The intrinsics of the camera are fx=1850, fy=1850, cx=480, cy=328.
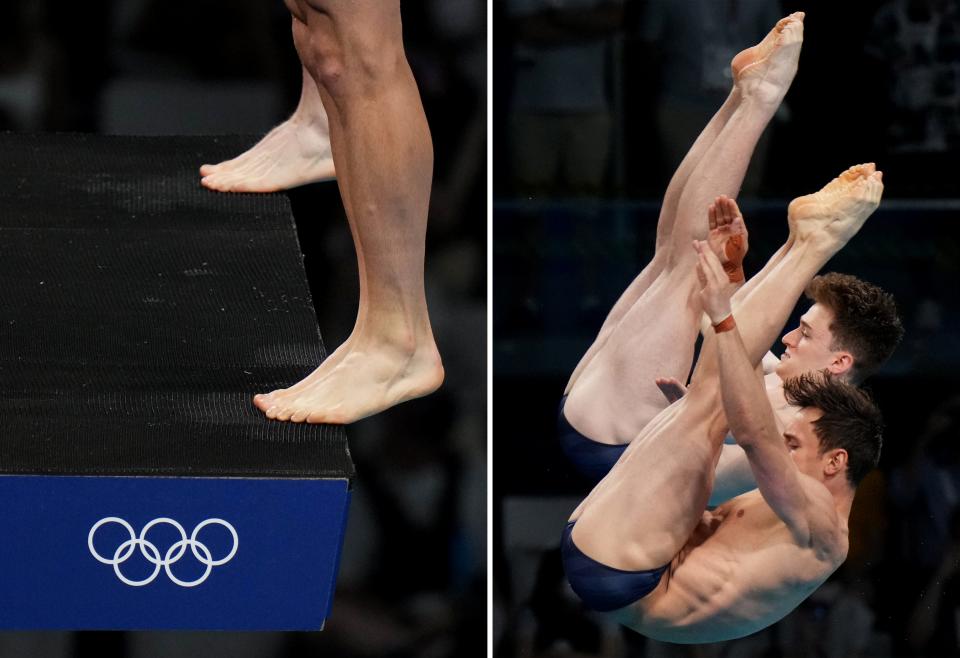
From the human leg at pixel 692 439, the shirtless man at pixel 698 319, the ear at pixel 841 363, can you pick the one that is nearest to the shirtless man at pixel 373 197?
the human leg at pixel 692 439

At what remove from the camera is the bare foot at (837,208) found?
3736mm

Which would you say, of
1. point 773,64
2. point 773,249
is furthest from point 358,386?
point 773,249

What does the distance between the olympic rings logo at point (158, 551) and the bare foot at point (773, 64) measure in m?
1.67

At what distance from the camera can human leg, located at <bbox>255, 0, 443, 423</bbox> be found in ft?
10.7

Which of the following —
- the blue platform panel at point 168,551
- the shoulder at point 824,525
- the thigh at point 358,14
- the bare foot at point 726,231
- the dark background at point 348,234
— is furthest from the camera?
the dark background at point 348,234

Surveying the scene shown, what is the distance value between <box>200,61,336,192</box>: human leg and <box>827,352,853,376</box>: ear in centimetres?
136

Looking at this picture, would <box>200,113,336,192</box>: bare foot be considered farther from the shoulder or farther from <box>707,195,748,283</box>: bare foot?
the shoulder

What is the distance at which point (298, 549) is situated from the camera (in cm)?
298

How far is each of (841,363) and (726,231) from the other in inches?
20.1

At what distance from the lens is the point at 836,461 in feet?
12.0

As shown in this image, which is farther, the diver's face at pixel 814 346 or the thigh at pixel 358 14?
the diver's face at pixel 814 346

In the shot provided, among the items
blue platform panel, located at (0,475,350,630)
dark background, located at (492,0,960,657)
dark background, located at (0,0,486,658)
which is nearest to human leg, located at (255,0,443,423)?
blue platform panel, located at (0,475,350,630)

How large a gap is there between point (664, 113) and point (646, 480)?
268 cm

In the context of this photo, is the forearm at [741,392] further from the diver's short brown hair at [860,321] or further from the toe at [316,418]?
the toe at [316,418]
